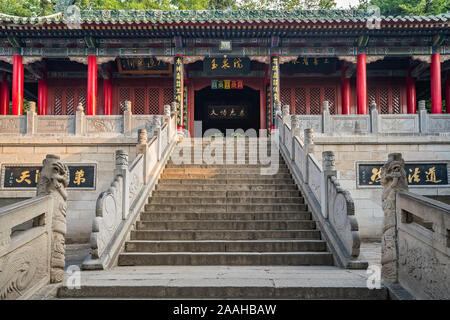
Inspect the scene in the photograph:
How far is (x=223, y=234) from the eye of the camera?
556 centimetres

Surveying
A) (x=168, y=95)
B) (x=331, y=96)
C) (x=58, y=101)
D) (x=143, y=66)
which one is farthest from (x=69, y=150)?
(x=331, y=96)

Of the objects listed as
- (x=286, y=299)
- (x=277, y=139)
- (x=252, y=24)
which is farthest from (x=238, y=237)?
(x=252, y=24)

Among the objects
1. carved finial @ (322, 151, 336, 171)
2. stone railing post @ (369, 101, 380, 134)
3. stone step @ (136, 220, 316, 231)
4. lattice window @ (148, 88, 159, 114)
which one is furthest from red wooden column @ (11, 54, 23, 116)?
stone railing post @ (369, 101, 380, 134)

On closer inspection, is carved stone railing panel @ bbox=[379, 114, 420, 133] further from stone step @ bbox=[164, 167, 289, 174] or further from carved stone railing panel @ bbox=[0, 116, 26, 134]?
carved stone railing panel @ bbox=[0, 116, 26, 134]

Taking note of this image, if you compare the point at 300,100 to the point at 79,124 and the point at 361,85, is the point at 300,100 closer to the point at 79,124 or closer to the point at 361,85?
the point at 361,85

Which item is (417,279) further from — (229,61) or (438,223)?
(229,61)

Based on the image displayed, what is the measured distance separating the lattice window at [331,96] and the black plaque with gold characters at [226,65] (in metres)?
3.30

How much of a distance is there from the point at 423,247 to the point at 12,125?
942 centimetres

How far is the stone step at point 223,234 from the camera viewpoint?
5.50m

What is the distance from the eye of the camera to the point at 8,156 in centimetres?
809

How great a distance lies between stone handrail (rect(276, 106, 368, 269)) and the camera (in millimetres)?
4574

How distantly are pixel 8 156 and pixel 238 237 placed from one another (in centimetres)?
595

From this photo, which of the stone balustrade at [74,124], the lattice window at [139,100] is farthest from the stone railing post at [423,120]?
the lattice window at [139,100]

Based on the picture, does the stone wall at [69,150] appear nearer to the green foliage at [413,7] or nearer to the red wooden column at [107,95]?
the red wooden column at [107,95]
